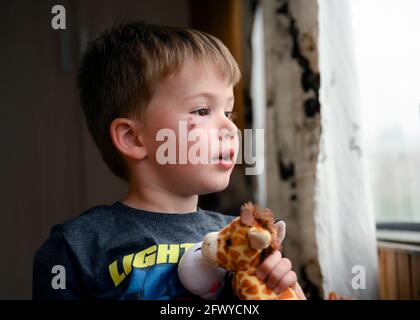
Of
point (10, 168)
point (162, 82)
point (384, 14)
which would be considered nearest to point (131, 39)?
point (162, 82)

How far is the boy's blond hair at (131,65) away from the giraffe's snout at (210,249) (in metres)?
0.31

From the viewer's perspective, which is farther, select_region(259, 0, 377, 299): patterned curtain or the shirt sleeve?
select_region(259, 0, 377, 299): patterned curtain

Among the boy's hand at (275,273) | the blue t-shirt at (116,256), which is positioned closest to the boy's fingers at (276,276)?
the boy's hand at (275,273)

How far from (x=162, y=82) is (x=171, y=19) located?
102cm

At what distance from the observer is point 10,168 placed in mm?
1601

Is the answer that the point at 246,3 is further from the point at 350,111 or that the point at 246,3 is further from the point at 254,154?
the point at 350,111

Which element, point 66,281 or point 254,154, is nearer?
point 66,281

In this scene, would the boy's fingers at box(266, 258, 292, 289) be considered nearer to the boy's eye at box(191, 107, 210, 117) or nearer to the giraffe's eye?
the giraffe's eye

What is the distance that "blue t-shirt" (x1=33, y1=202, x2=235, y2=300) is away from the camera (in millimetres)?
758

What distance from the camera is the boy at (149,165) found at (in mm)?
777

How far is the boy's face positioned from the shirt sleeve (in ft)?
0.73

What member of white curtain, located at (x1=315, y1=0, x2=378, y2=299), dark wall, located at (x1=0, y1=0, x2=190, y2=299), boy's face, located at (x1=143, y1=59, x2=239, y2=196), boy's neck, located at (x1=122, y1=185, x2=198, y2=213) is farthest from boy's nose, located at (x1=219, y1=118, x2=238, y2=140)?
dark wall, located at (x1=0, y1=0, x2=190, y2=299)

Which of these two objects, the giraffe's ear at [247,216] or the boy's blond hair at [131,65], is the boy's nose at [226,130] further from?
the giraffe's ear at [247,216]

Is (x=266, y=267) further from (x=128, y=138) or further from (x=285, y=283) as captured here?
(x=128, y=138)
